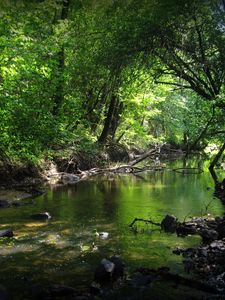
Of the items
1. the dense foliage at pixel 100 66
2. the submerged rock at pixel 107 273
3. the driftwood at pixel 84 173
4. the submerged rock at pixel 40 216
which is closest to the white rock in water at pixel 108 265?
the submerged rock at pixel 107 273

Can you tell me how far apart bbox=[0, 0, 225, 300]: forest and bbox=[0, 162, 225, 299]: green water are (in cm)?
5

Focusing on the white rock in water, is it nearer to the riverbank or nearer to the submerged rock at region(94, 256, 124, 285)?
the submerged rock at region(94, 256, 124, 285)

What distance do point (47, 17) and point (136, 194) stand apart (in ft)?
41.0

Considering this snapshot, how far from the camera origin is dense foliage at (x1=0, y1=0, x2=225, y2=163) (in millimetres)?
13172

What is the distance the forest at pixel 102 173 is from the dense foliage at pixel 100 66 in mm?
60

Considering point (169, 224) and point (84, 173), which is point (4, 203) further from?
point (84, 173)

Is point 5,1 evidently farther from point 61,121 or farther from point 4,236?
point 61,121

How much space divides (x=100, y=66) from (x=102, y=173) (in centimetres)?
1488

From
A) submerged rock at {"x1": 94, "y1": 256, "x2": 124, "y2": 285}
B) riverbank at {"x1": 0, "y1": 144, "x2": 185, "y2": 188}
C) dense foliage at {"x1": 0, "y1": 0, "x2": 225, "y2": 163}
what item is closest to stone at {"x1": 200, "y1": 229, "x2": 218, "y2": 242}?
dense foliage at {"x1": 0, "y1": 0, "x2": 225, "y2": 163}

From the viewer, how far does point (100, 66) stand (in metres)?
14.9

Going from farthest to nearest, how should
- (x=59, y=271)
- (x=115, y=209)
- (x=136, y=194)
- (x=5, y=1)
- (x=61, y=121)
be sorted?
(x=61, y=121) → (x=136, y=194) → (x=115, y=209) → (x=5, y=1) → (x=59, y=271)

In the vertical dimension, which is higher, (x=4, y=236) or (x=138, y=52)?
(x=138, y=52)

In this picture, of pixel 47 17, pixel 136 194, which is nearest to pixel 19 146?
pixel 136 194

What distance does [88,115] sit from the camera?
33.7 m
